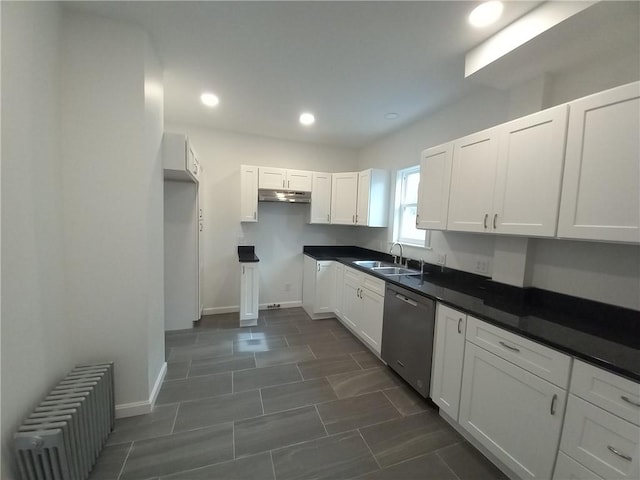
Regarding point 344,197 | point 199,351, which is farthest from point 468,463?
point 344,197

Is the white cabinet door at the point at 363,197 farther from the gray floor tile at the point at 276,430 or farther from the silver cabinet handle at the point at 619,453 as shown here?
the silver cabinet handle at the point at 619,453

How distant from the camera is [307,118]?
3.10m

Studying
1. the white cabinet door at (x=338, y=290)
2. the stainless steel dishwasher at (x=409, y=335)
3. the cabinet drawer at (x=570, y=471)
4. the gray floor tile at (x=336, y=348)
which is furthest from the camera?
the white cabinet door at (x=338, y=290)

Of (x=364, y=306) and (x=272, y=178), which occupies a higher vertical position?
(x=272, y=178)

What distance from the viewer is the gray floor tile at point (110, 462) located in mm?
1376

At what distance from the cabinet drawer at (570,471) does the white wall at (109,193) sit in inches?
98.8

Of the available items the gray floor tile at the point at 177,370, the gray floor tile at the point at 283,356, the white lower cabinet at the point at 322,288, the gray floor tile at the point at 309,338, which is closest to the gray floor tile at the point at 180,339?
the gray floor tile at the point at 177,370

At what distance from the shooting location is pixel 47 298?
1.40 meters

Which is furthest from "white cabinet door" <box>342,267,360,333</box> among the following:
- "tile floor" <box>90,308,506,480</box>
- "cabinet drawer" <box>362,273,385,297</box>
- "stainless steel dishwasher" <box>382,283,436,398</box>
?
"stainless steel dishwasher" <box>382,283,436,398</box>

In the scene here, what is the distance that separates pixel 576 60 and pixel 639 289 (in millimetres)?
1461

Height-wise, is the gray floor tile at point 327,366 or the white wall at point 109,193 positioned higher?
the white wall at point 109,193

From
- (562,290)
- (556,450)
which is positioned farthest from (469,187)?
(556,450)

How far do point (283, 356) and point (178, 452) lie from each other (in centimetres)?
124

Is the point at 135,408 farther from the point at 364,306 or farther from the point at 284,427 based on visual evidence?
the point at 364,306
